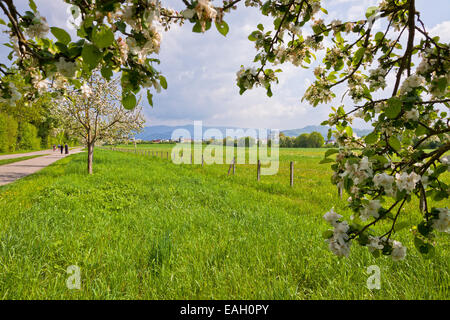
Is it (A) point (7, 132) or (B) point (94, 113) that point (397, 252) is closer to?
(B) point (94, 113)

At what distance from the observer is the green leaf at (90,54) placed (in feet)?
3.44

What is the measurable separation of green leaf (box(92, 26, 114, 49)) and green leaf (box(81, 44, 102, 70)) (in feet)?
0.29

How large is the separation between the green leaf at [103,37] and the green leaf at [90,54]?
3.5 inches

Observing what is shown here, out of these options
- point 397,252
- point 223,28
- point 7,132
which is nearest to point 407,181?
point 397,252

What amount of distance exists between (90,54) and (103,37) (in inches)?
5.2

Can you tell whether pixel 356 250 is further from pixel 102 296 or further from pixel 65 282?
pixel 65 282

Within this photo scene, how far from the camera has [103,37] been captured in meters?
1.00

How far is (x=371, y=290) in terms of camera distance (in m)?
2.22

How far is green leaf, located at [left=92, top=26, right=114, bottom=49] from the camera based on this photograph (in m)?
0.99

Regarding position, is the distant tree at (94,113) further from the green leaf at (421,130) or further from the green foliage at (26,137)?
the green foliage at (26,137)

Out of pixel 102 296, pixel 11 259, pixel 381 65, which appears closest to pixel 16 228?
pixel 11 259

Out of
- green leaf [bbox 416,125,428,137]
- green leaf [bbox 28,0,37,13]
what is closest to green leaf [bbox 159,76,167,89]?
green leaf [bbox 28,0,37,13]

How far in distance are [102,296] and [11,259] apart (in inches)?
61.9

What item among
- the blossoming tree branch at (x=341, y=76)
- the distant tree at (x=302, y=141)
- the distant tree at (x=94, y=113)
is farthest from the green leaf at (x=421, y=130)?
the distant tree at (x=302, y=141)
